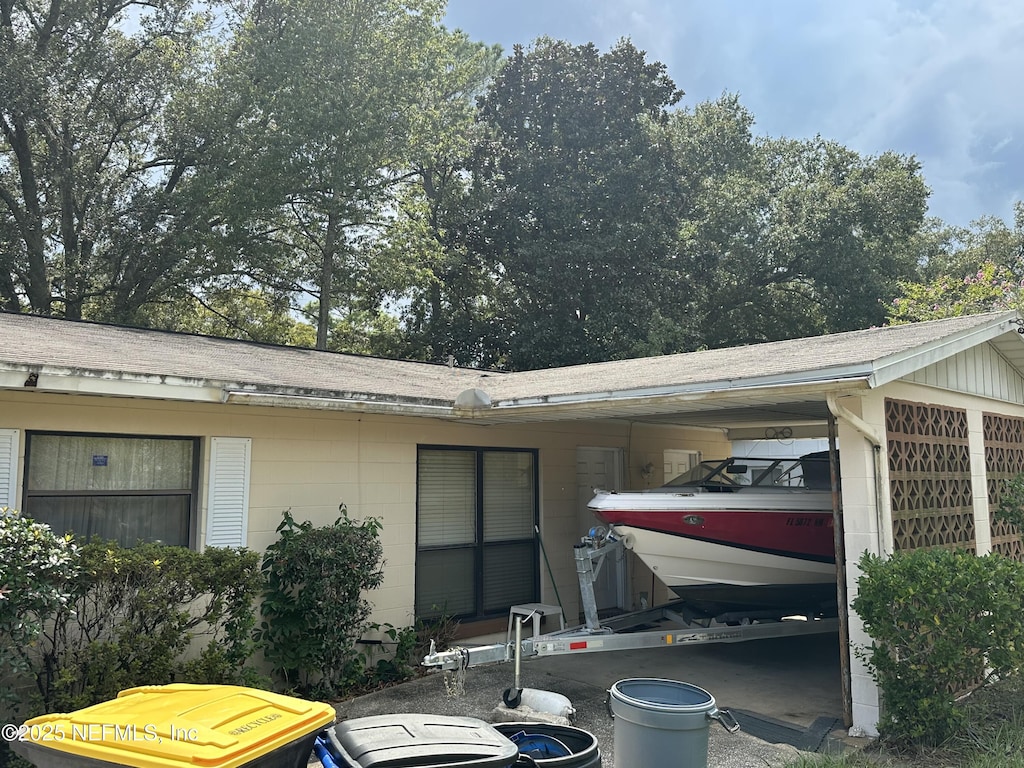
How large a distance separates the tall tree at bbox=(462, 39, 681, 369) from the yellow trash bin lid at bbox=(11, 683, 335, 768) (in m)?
16.9

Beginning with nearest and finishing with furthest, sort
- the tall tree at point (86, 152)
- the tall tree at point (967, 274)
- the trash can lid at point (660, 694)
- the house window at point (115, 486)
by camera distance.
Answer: the trash can lid at point (660, 694)
the house window at point (115, 486)
the tall tree at point (967, 274)
the tall tree at point (86, 152)

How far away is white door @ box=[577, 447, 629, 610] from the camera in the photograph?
973 centimetres

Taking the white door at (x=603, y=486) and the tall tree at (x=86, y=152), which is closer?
the white door at (x=603, y=486)

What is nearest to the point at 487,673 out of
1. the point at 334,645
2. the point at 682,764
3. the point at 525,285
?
the point at 334,645

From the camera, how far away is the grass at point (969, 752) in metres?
4.81

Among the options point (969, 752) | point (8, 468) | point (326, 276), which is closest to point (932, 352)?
point (969, 752)

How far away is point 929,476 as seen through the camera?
21.5ft

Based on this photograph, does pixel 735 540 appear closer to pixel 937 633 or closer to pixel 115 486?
pixel 937 633

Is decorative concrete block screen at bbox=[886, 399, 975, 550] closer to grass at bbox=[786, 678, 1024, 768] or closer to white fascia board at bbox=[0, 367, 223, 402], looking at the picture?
grass at bbox=[786, 678, 1024, 768]

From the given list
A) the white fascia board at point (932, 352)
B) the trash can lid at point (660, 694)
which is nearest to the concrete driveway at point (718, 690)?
the trash can lid at point (660, 694)

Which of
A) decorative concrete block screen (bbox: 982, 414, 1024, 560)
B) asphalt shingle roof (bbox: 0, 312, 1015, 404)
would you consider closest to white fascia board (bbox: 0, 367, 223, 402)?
asphalt shingle roof (bbox: 0, 312, 1015, 404)

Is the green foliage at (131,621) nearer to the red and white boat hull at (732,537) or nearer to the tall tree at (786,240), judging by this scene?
the red and white boat hull at (732,537)

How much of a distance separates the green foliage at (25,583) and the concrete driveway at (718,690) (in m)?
2.41

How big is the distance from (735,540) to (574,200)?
51.3 feet
